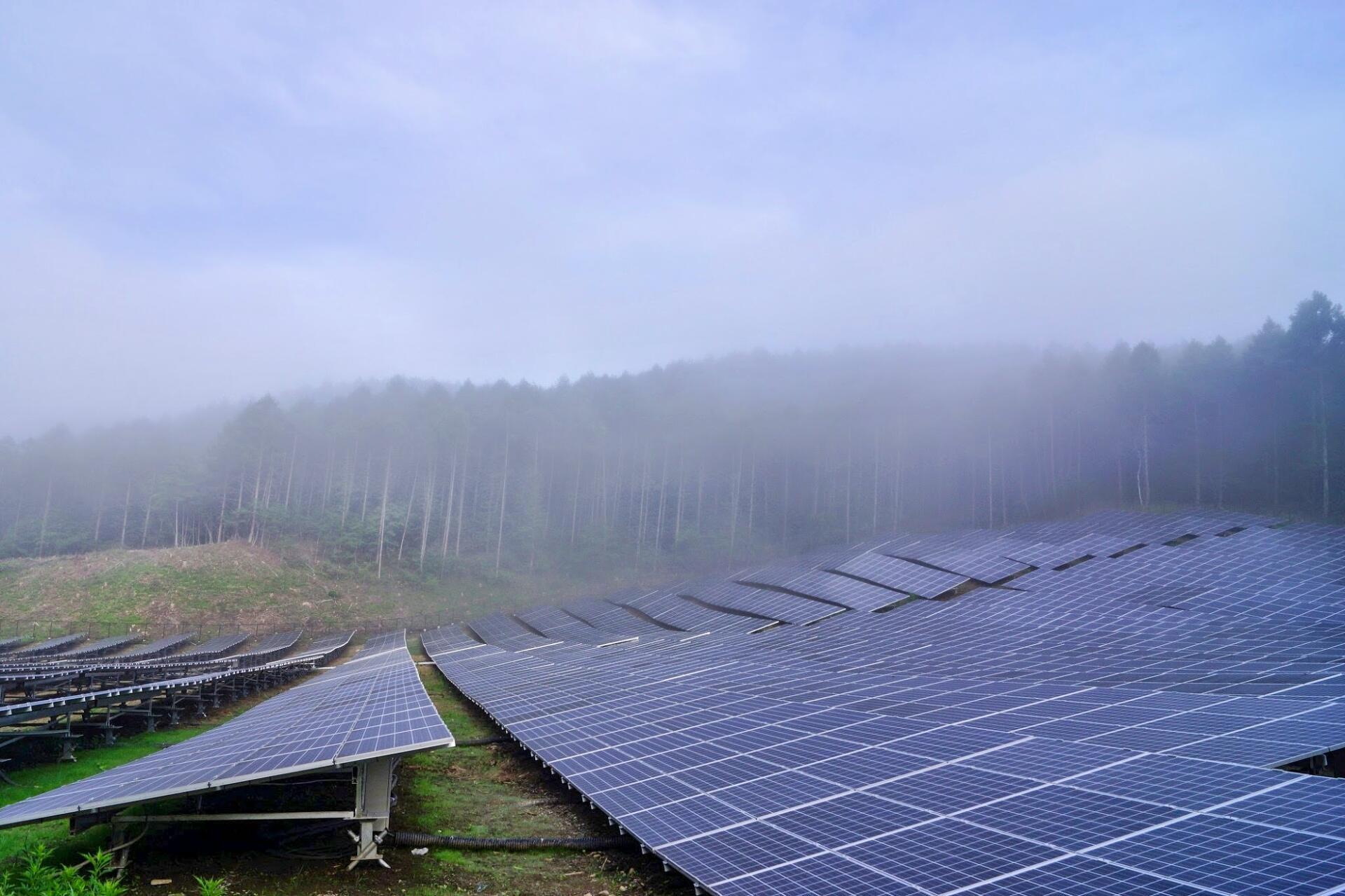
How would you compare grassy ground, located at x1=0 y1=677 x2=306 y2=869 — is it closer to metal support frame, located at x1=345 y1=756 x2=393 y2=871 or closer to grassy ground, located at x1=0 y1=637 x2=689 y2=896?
grassy ground, located at x1=0 y1=637 x2=689 y2=896

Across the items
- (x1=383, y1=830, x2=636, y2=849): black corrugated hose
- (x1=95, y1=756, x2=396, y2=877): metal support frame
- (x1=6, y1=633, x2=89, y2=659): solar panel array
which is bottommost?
(x1=6, y1=633, x2=89, y2=659): solar panel array

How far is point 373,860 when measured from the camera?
9.71m

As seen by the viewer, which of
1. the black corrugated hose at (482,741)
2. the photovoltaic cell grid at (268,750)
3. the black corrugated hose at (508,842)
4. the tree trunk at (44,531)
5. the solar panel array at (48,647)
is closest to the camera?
the photovoltaic cell grid at (268,750)

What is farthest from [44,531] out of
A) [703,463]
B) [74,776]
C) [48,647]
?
[74,776]

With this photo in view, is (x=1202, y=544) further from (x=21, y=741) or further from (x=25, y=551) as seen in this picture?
(x=25, y=551)

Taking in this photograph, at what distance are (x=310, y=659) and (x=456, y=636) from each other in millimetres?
11952

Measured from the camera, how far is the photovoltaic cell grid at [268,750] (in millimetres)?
8141

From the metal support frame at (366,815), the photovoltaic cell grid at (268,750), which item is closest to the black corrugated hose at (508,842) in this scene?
the metal support frame at (366,815)

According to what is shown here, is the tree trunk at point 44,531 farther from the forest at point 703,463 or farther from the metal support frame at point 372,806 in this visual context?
the metal support frame at point 372,806

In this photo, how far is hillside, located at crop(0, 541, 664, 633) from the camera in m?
45.6

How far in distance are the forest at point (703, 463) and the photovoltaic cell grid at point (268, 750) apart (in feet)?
164

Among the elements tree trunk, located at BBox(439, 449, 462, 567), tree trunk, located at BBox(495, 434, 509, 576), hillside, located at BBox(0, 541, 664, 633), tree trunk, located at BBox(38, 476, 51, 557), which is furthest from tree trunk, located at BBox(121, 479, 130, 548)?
tree trunk, located at BBox(495, 434, 509, 576)

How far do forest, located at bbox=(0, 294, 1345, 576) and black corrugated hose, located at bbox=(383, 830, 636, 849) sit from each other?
176ft

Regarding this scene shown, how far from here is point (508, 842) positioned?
10641mm
